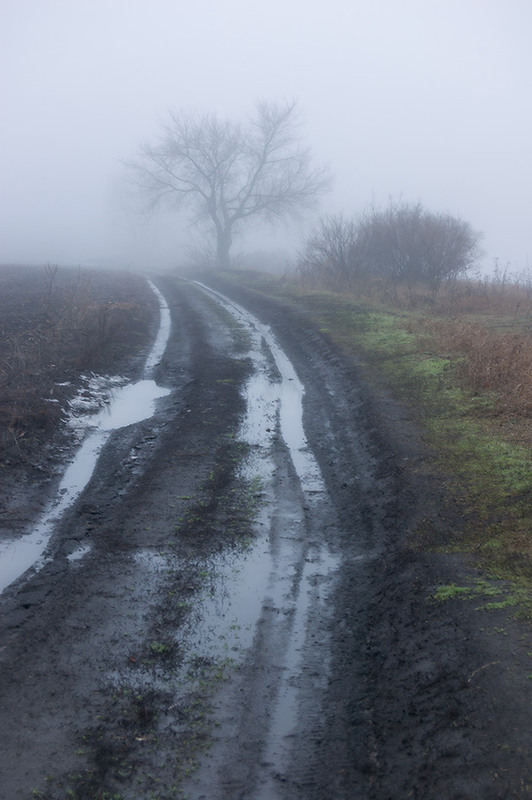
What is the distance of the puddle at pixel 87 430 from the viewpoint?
17.8 ft

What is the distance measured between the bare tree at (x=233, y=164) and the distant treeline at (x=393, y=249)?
14575 mm

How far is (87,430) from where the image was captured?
864 cm

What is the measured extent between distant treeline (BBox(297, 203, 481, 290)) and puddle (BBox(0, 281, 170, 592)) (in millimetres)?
12014

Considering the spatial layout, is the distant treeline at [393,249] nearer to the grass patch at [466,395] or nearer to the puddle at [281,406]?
the grass patch at [466,395]

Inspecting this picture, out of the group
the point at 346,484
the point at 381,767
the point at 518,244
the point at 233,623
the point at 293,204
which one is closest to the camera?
the point at 381,767

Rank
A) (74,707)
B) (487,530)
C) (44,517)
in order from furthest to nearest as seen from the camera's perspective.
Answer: (44,517), (487,530), (74,707)

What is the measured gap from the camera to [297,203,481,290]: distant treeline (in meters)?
22.2

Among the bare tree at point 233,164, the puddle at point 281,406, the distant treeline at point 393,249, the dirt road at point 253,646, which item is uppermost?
Result: the bare tree at point 233,164

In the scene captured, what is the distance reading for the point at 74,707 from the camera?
3764mm

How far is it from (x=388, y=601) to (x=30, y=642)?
2671 millimetres

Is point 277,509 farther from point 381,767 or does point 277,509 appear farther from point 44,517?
point 381,767

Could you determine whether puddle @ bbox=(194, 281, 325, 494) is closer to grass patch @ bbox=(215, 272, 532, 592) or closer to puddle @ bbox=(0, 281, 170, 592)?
grass patch @ bbox=(215, 272, 532, 592)

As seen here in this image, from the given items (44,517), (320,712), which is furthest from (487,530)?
(44,517)

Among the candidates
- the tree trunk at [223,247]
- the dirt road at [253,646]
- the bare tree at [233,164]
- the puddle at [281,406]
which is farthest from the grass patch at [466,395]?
the bare tree at [233,164]
